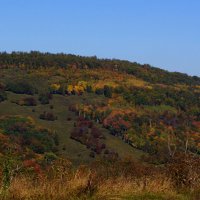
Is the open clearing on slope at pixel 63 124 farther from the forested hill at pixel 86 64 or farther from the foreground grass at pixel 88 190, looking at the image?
the foreground grass at pixel 88 190

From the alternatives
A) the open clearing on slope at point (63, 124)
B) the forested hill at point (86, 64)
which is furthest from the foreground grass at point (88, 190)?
the forested hill at point (86, 64)

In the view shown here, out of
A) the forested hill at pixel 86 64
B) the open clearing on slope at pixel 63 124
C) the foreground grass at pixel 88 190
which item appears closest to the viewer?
the foreground grass at pixel 88 190

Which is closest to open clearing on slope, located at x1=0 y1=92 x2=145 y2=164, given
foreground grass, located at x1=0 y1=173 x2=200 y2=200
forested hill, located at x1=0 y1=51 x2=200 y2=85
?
forested hill, located at x1=0 y1=51 x2=200 y2=85

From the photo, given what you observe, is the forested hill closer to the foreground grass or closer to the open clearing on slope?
the open clearing on slope

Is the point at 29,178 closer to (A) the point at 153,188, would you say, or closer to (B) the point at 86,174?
(B) the point at 86,174

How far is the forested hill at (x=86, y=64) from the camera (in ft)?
488

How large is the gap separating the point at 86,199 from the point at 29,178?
138 centimetres

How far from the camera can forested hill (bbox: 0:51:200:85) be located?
14862 centimetres

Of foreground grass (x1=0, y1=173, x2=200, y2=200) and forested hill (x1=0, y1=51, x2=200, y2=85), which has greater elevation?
forested hill (x1=0, y1=51, x2=200, y2=85)

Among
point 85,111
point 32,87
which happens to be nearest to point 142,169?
point 85,111

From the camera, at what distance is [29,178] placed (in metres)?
9.66

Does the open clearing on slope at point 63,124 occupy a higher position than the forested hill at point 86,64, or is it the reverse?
the forested hill at point 86,64

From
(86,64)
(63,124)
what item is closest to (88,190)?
(63,124)

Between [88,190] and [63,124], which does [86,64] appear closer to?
[63,124]
